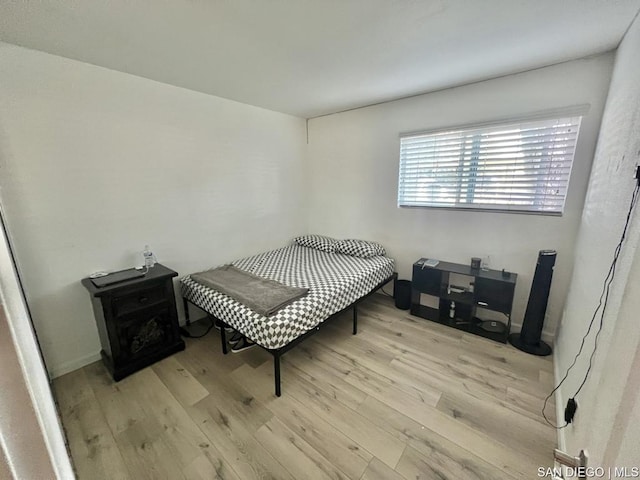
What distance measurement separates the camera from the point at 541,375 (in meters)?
1.99

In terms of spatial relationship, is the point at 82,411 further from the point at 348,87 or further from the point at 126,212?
the point at 348,87

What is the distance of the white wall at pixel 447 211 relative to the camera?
82.2 inches

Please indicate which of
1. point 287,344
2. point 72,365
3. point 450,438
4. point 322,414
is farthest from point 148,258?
point 450,438

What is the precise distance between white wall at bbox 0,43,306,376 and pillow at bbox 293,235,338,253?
1059mm

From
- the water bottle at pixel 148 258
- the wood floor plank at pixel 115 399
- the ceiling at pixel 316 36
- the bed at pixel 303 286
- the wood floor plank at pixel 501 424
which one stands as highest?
the ceiling at pixel 316 36

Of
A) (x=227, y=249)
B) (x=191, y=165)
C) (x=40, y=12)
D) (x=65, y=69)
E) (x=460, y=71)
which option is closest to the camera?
(x=40, y=12)

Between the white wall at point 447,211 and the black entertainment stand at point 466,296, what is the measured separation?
0.20 m

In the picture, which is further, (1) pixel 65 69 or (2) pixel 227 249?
(2) pixel 227 249

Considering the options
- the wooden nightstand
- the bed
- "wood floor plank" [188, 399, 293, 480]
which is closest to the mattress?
the bed

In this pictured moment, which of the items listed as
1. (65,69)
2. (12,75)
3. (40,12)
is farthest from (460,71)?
(12,75)

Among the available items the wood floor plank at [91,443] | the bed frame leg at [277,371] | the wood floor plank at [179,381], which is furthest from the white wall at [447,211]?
the wood floor plank at [91,443]

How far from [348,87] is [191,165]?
175 centimetres

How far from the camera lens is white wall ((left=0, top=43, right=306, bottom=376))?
1782 millimetres

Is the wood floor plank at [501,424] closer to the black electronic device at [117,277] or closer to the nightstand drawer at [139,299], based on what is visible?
the nightstand drawer at [139,299]
